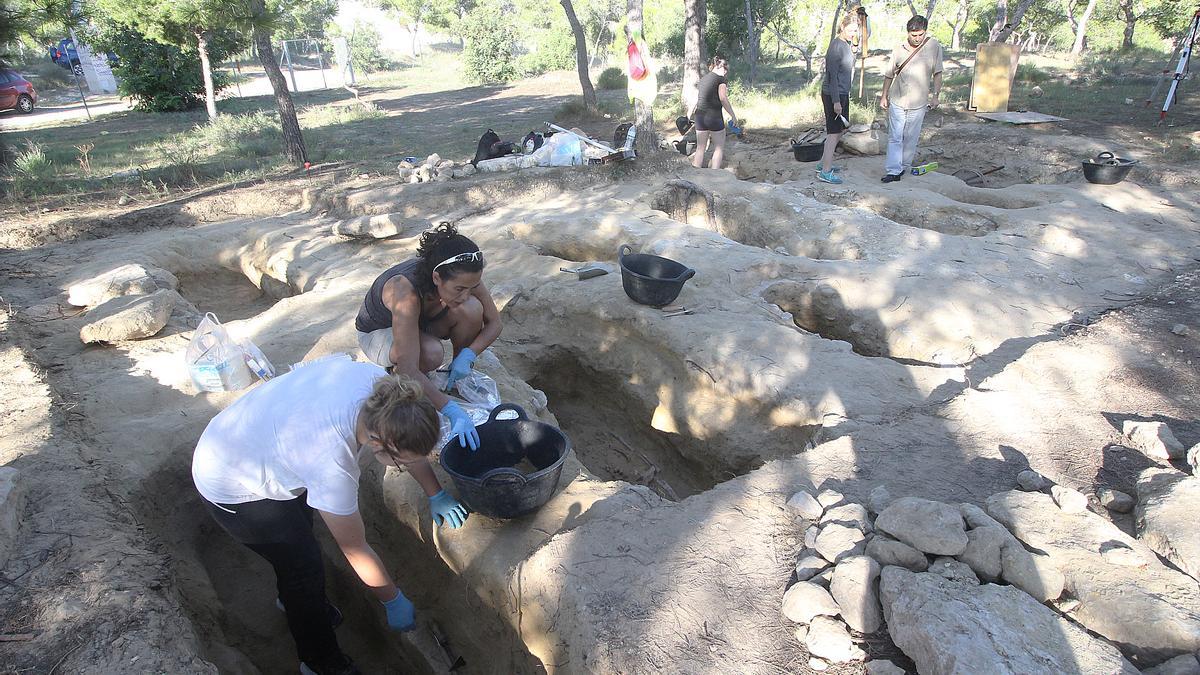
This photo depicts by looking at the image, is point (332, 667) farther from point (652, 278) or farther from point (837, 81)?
point (837, 81)

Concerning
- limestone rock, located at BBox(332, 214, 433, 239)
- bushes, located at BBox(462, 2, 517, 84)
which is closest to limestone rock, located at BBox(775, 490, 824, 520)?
limestone rock, located at BBox(332, 214, 433, 239)

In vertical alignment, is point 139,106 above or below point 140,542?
above

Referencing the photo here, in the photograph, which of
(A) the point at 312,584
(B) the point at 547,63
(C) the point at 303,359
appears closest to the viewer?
(A) the point at 312,584

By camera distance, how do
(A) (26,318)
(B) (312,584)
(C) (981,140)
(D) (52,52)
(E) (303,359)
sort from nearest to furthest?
(B) (312,584) → (E) (303,359) → (A) (26,318) → (C) (981,140) → (D) (52,52)

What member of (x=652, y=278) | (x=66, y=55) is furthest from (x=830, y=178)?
(x=66, y=55)

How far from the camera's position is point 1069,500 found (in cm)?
238

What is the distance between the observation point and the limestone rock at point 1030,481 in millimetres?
2617

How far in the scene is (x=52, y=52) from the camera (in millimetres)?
25453

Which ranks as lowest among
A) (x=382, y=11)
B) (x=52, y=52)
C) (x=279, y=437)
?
(x=279, y=437)

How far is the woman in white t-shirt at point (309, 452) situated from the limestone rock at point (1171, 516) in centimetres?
257

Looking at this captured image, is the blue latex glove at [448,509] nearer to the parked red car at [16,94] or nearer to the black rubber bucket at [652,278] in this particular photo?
the black rubber bucket at [652,278]

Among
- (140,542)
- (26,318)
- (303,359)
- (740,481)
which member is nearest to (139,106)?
(26,318)

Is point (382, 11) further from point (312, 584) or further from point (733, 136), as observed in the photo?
point (312, 584)

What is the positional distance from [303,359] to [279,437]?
2.59 metres
